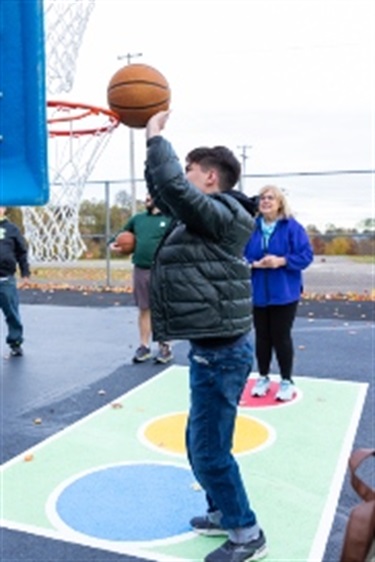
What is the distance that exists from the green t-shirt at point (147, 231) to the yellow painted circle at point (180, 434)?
2215 mm

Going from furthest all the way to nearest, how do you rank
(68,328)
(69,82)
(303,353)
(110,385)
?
(69,82)
(68,328)
(303,353)
(110,385)

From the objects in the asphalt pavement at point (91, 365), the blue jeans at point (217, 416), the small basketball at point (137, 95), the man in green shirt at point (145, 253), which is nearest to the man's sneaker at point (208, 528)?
the blue jeans at point (217, 416)

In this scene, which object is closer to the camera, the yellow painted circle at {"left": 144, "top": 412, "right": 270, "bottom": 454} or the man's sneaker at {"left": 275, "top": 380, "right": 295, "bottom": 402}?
the yellow painted circle at {"left": 144, "top": 412, "right": 270, "bottom": 454}

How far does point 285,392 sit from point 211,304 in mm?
3006

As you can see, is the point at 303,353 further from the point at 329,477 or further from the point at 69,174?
the point at 69,174

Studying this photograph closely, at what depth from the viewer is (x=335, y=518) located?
3523 mm

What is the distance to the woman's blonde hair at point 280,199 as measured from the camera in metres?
5.21

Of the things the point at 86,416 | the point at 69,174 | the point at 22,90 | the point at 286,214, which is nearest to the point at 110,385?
the point at 86,416

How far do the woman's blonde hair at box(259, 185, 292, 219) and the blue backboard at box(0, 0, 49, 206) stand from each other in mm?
3438

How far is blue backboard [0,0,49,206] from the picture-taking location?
1.84 meters

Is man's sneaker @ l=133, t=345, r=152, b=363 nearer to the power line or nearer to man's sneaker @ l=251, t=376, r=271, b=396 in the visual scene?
man's sneaker @ l=251, t=376, r=271, b=396

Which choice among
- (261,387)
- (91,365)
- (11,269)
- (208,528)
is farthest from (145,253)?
(208,528)

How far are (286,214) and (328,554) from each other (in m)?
2.84

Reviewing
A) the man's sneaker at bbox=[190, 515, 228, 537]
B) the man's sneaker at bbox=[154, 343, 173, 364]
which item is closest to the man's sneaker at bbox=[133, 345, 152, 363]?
the man's sneaker at bbox=[154, 343, 173, 364]
